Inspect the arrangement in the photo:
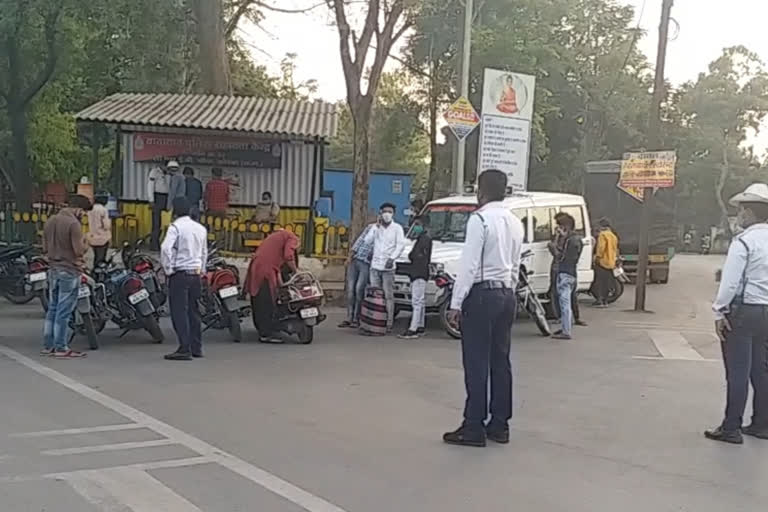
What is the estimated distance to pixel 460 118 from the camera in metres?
18.0

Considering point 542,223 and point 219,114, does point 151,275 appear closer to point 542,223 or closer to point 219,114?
point 542,223

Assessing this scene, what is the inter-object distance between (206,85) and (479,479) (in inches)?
760

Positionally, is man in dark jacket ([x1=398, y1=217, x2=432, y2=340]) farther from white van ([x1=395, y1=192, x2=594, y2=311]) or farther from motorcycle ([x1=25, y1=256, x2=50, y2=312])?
motorcycle ([x1=25, y1=256, x2=50, y2=312])

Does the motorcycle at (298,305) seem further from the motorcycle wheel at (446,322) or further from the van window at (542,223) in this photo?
the van window at (542,223)

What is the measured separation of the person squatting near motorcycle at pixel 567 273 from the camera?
45.4 feet

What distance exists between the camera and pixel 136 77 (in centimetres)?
2925

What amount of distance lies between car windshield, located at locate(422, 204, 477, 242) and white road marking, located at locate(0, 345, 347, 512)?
7.13 m

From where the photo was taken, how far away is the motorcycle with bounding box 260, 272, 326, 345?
12242mm

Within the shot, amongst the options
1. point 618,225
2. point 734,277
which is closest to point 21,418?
point 734,277

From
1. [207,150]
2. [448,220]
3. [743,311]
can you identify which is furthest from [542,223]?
[743,311]

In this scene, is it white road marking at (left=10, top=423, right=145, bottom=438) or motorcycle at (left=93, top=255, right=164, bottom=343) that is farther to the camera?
motorcycle at (left=93, top=255, right=164, bottom=343)

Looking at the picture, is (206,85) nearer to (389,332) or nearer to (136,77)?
(136,77)

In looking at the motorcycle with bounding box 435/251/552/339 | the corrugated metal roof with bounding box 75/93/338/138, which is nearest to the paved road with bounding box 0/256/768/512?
the motorcycle with bounding box 435/251/552/339

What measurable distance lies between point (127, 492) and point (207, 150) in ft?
46.5
